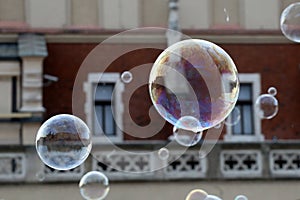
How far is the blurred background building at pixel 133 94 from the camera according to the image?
47.0 feet

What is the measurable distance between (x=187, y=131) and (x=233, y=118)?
83.9 inches

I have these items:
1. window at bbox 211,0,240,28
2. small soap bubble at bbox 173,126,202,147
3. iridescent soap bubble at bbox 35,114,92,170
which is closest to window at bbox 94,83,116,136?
small soap bubble at bbox 173,126,202,147

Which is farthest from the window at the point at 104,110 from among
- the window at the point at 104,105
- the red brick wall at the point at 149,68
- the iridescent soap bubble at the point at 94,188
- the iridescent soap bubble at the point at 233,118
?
the iridescent soap bubble at the point at 94,188

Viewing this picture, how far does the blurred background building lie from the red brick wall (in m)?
0.02

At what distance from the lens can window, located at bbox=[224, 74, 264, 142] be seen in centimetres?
1597

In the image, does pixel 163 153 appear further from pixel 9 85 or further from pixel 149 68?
pixel 9 85

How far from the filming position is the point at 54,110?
15.7m

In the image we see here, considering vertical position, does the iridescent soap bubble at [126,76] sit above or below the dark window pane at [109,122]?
above

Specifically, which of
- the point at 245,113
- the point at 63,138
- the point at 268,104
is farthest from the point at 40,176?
the point at 63,138

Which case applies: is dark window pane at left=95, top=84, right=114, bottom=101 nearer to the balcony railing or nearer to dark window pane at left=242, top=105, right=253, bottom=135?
the balcony railing

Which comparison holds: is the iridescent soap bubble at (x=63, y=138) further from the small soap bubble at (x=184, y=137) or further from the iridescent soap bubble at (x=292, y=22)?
the small soap bubble at (x=184, y=137)

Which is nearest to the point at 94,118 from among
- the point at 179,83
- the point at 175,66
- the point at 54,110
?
the point at 54,110

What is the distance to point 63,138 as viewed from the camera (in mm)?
8547

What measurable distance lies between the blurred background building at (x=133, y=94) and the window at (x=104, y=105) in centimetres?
2
